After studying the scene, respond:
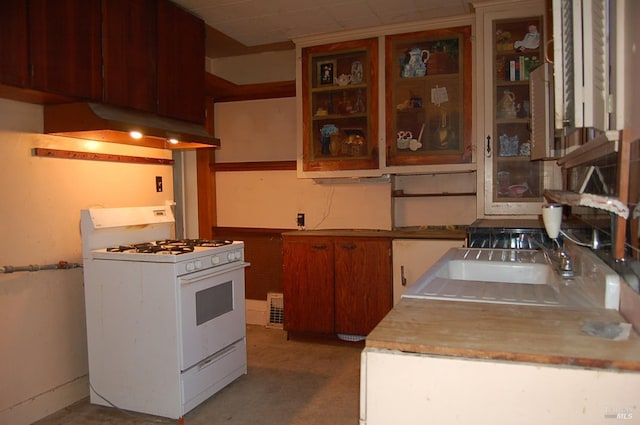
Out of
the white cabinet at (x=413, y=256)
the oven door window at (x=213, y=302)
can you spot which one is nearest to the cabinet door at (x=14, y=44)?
the oven door window at (x=213, y=302)

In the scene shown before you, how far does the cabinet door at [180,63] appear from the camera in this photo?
3.02 m

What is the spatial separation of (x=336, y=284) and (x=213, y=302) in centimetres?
116

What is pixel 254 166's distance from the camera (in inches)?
175

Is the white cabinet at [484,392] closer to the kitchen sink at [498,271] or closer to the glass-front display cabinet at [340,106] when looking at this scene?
the kitchen sink at [498,271]

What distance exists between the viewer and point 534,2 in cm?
313

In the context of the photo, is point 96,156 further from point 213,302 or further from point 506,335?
point 506,335

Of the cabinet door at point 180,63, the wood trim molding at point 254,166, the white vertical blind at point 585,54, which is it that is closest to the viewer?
the white vertical blind at point 585,54

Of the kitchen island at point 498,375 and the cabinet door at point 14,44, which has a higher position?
the cabinet door at point 14,44

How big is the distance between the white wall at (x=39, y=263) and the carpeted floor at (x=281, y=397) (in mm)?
173

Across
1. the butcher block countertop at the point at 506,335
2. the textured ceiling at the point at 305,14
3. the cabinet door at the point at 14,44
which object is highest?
the textured ceiling at the point at 305,14

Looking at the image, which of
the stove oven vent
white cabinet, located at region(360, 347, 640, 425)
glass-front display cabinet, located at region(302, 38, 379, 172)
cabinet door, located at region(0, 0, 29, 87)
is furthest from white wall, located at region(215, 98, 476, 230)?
white cabinet, located at region(360, 347, 640, 425)

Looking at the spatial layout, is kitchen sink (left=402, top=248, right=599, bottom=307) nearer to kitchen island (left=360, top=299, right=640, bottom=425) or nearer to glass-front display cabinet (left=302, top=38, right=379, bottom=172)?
kitchen island (left=360, top=299, right=640, bottom=425)

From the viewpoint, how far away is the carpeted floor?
8.38 feet

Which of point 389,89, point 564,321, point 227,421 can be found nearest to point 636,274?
point 564,321
